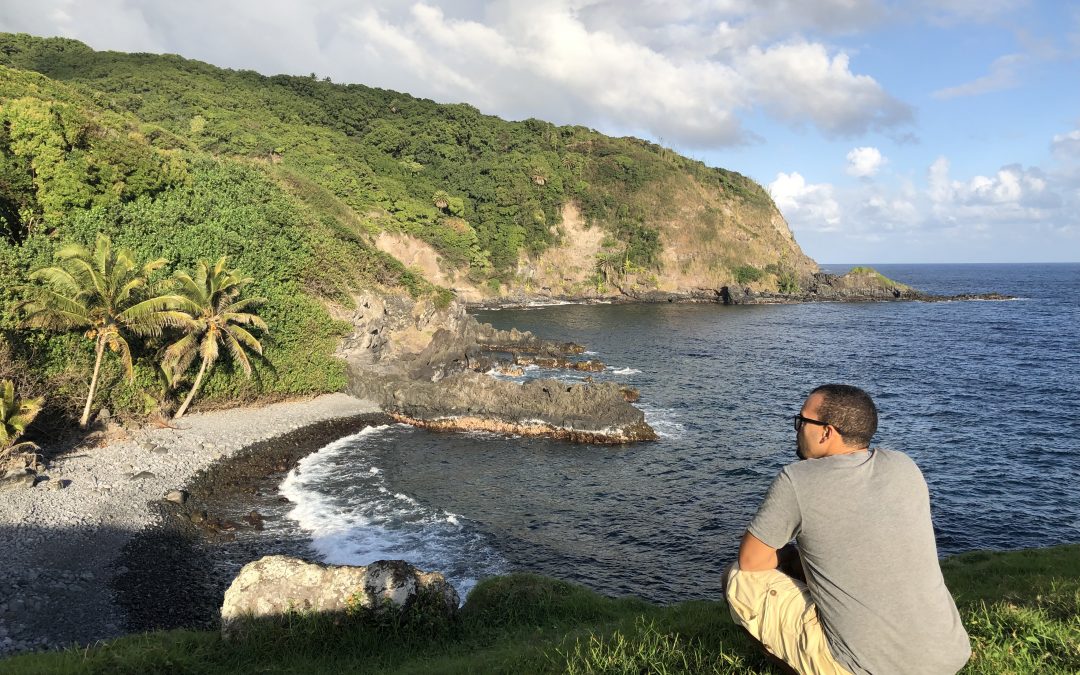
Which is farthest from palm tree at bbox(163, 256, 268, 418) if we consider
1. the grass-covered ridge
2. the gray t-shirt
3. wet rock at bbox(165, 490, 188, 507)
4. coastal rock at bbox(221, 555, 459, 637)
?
the grass-covered ridge

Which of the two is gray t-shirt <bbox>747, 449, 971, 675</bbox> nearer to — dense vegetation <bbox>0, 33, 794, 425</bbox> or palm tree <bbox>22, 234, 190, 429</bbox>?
palm tree <bbox>22, 234, 190, 429</bbox>

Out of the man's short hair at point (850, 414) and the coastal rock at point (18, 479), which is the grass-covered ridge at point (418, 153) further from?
the man's short hair at point (850, 414)

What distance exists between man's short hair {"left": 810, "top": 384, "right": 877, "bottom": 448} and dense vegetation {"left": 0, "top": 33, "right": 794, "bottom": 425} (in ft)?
97.8

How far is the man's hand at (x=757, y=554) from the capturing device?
428 cm

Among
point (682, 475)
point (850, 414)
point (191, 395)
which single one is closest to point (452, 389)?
point (191, 395)

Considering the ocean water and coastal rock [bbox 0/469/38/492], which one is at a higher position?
coastal rock [bbox 0/469/38/492]

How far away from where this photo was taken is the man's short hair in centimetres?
419

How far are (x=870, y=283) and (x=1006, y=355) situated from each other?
60.2m

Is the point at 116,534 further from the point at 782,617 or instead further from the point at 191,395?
the point at 782,617

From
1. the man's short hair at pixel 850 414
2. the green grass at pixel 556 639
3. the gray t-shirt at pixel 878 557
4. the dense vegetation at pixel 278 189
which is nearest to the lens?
the gray t-shirt at pixel 878 557

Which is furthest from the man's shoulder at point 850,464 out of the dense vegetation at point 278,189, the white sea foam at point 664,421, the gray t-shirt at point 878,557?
the dense vegetation at point 278,189

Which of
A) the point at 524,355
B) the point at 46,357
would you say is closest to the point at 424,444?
the point at 46,357

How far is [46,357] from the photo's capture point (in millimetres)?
24562

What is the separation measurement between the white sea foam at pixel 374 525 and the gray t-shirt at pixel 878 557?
14.4 metres
